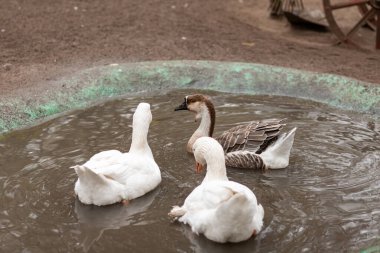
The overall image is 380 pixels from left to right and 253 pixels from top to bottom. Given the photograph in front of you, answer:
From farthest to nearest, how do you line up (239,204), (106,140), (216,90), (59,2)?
(59,2) → (216,90) → (106,140) → (239,204)

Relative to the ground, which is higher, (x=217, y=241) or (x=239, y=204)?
(x=239, y=204)

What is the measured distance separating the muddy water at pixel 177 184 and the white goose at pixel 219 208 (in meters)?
0.09

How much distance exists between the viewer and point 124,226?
4.50 metres

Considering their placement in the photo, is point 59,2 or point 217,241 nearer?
point 217,241

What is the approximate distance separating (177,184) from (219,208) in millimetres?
1246

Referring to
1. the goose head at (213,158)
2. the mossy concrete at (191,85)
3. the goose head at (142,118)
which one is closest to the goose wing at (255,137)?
the goose head at (142,118)

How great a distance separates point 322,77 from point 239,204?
3586 mm

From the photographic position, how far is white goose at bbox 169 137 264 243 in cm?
397

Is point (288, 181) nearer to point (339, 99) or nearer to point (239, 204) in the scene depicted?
point (239, 204)

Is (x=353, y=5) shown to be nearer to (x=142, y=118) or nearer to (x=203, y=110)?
(x=203, y=110)

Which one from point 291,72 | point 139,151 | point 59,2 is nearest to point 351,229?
point 139,151

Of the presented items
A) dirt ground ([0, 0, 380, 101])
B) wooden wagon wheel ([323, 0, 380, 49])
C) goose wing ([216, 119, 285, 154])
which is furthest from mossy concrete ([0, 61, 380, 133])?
wooden wagon wheel ([323, 0, 380, 49])

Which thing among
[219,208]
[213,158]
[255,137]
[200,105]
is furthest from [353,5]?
[219,208]

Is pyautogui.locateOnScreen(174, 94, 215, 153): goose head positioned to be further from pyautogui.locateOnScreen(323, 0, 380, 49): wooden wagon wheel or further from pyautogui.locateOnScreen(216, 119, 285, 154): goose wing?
pyautogui.locateOnScreen(323, 0, 380, 49): wooden wagon wheel
